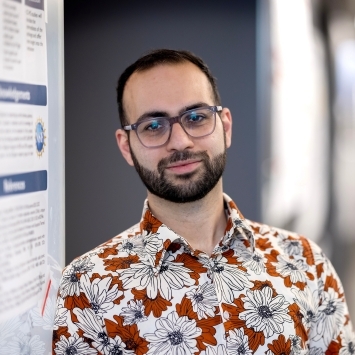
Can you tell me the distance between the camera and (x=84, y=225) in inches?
105

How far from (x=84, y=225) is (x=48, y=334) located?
1464 millimetres

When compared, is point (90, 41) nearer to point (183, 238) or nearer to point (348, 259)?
point (183, 238)

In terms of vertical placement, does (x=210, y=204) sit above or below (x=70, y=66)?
below

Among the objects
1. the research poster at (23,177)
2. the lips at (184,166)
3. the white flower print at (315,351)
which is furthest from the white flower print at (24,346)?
the white flower print at (315,351)

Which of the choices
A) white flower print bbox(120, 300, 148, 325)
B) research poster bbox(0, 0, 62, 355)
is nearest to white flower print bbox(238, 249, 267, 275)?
white flower print bbox(120, 300, 148, 325)

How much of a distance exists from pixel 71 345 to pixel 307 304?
66cm

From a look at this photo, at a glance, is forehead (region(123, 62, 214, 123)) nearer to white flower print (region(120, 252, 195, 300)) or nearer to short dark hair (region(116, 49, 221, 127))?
short dark hair (region(116, 49, 221, 127))

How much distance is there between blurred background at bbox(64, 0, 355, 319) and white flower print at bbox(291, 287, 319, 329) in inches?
40.9

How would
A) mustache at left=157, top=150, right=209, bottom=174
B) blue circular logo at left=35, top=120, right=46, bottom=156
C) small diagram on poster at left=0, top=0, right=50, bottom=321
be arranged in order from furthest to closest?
1. mustache at left=157, top=150, right=209, bottom=174
2. blue circular logo at left=35, top=120, right=46, bottom=156
3. small diagram on poster at left=0, top=0, right=50, bottom=321

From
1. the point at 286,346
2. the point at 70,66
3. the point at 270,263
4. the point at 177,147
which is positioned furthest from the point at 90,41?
the point at 286,346

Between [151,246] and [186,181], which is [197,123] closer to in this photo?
[186,181]

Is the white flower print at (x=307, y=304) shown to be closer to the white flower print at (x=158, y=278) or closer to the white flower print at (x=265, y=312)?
the white flower print at (x=265, y=312)

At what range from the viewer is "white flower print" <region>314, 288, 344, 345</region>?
1.76 m

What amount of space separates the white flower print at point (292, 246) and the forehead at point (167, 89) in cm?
48
